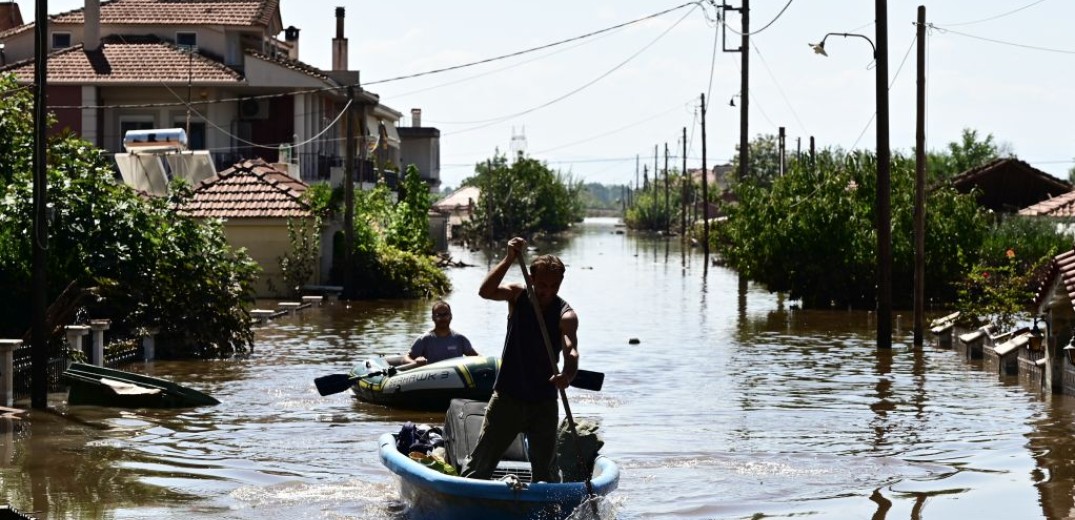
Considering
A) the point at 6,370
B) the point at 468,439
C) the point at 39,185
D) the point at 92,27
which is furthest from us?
the point at 92,27

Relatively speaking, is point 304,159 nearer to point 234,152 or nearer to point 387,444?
point 234,152

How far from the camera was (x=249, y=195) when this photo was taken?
42250mm

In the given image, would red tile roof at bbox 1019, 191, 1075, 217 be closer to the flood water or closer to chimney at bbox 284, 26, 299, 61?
the flood water

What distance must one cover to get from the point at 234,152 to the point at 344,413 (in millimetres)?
32842

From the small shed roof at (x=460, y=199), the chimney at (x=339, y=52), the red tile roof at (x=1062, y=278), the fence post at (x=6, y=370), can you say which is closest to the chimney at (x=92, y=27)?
the chimney at (x=339, y=52)

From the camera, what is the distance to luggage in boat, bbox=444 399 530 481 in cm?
1341

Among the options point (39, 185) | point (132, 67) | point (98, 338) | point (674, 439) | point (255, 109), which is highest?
point (132, 67)

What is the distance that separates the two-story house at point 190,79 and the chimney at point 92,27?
0.03m

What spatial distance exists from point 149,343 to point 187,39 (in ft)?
100

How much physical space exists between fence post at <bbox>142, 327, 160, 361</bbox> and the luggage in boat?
43.4ft

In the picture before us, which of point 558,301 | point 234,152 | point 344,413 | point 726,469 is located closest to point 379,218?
point 234,152

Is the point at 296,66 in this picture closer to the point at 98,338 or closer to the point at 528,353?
the point at 98,338

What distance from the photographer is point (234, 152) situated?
2064 inches

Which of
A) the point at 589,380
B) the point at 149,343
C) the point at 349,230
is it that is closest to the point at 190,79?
the point at 349,230
